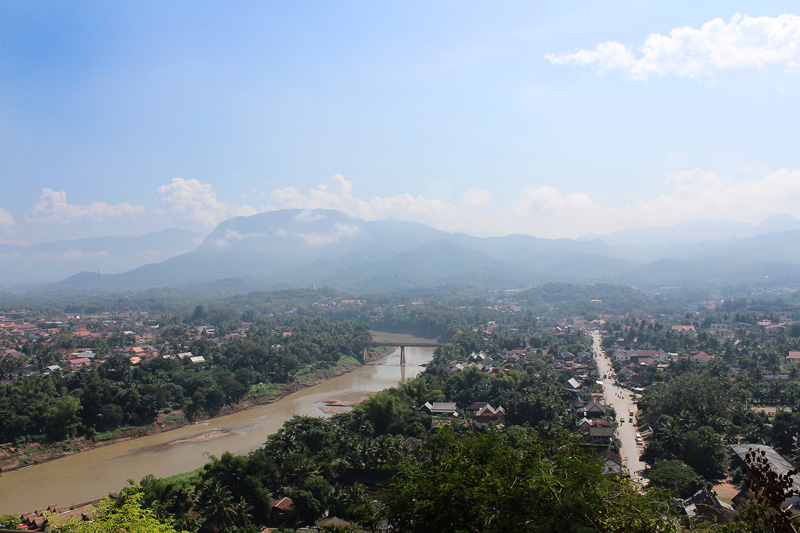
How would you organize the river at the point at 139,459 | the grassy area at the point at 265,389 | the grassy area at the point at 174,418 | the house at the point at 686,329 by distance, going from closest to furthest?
the river at the point at 139,459, the grassy area at the point at 174,418, the grassy area at the point at 265,389, the house at the point at 686,329

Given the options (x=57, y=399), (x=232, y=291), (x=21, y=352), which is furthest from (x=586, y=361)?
(x=232, y=291)

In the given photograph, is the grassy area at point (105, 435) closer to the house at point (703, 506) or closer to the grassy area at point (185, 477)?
the grassy area at point (185, 477)

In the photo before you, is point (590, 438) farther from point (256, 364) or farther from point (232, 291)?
point (232, 291)

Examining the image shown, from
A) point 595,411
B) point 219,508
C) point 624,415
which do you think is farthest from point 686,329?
point 219,508

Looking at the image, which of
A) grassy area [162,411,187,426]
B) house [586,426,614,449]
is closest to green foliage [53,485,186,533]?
house [586,426,614,449]

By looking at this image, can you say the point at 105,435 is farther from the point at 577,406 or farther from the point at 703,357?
the point at 703,357

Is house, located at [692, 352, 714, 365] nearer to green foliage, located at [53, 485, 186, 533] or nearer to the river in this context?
the river

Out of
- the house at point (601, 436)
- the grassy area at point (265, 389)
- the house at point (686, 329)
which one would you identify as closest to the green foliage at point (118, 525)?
the house at point (601, 436)

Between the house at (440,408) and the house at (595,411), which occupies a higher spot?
the house at (440,408)
